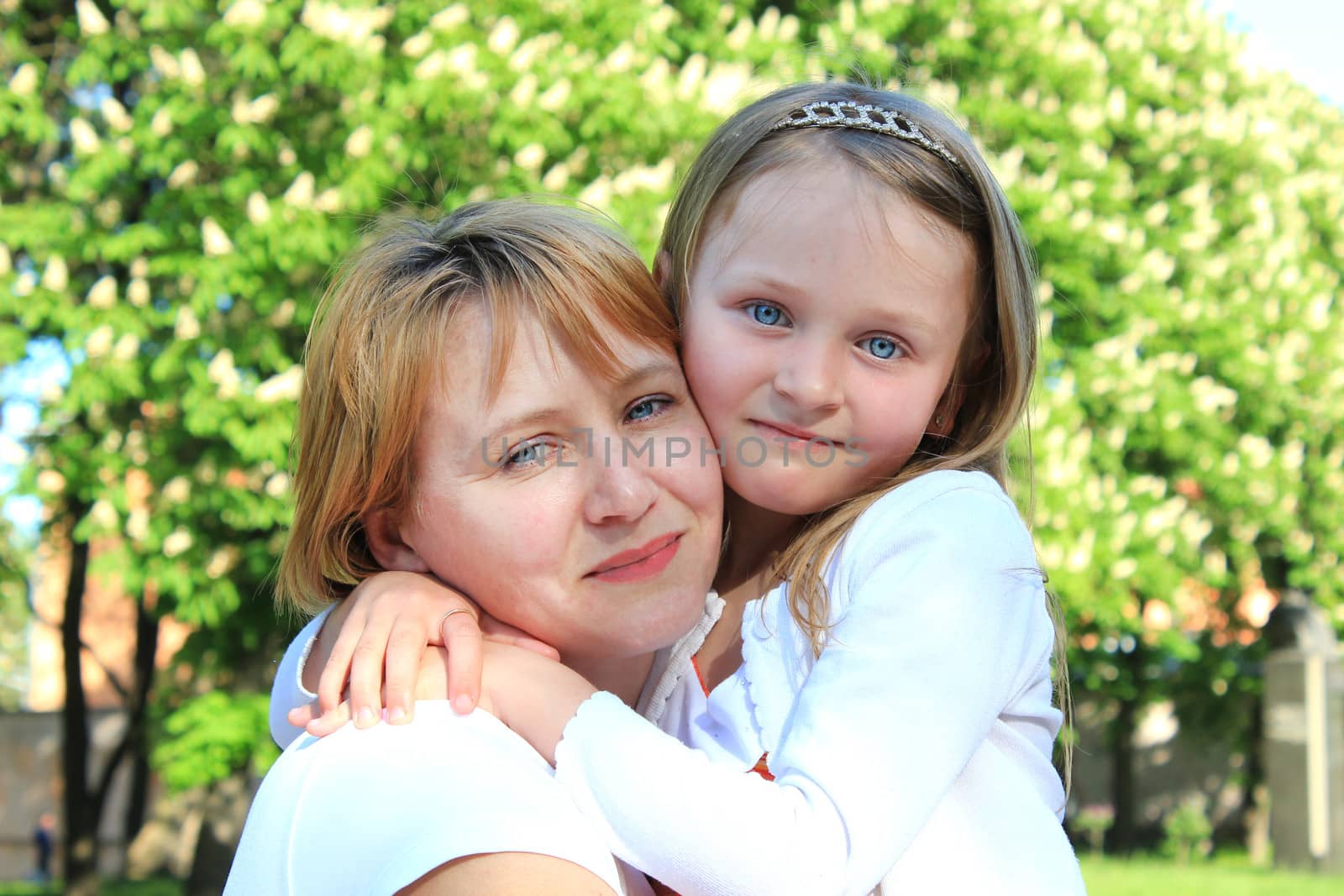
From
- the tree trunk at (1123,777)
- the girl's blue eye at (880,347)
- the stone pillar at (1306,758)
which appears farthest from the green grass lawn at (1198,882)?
the girl's blue eye at (880,347)

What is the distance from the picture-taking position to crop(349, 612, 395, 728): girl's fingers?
1.58 meters

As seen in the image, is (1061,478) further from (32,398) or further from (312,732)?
(312,732)

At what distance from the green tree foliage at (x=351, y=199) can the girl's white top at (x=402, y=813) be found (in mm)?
3289

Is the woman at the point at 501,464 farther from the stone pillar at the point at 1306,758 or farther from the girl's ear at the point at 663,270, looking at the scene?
the stone pillar at the point at 1306,758

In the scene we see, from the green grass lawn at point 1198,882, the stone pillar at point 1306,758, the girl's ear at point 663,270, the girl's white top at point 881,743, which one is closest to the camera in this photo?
the girl's white top at point 881,743

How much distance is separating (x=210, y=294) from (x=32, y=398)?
5.44 feet

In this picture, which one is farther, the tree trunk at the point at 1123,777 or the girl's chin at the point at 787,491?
the tree trunk at the point at 1123,777

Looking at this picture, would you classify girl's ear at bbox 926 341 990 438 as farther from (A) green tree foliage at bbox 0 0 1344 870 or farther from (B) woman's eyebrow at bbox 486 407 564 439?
(A) green tree foliage at bbox 0 0 1344 870

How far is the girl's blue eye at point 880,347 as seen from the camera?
1.92 metres

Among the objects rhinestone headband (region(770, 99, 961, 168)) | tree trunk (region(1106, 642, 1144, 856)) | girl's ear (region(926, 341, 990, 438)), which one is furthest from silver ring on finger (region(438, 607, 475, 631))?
tree trunk (region(1106, 642, 1144, 856))

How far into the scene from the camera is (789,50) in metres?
8.48

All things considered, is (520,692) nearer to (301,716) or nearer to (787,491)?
(301,716)

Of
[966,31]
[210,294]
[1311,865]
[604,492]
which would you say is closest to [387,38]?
[210,294]

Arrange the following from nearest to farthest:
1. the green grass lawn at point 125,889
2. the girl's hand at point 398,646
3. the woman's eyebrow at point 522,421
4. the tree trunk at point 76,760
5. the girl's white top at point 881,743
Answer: the girl's white top at point 881,743
the girl's hand at point 398,646
the woman's eyebrow at point 522,421
the tree trunk at point 76,760
the green grass lawn at point 125,889
